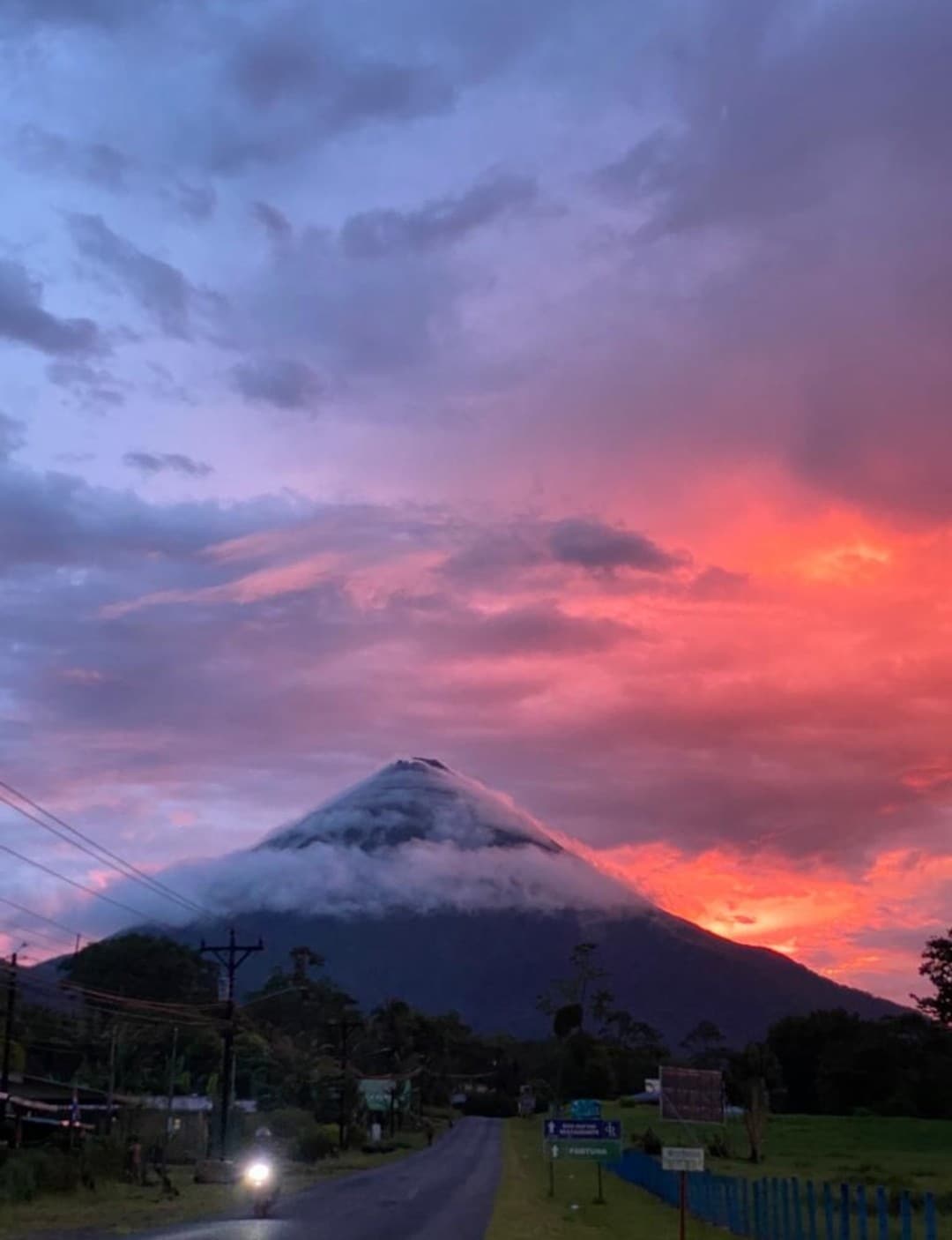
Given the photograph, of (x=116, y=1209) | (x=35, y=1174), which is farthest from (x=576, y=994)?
(x=116, y=1209)

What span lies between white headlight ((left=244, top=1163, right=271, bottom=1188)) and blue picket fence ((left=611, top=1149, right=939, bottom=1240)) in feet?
40.6

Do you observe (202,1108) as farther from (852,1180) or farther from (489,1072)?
(489,1072)

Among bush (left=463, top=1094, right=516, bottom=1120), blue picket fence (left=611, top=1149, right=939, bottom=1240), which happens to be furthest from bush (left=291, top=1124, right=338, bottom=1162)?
bush (left=463, top=1094, right=516, bottom=1120)

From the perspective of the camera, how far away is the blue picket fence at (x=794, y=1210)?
24.2 m

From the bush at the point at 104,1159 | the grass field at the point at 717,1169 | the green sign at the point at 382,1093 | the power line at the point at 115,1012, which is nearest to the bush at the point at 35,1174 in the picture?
the bush at the point at 104,1159

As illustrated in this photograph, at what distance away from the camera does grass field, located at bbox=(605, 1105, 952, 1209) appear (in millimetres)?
58125

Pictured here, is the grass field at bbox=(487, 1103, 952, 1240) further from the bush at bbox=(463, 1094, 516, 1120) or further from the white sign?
the bush at bbox=(463, 1094, 516, 1120)

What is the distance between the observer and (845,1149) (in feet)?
267

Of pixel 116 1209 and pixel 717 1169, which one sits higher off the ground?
pixel 116 1209

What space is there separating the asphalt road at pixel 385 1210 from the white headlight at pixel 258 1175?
1057 mm

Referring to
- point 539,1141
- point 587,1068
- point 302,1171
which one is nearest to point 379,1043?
point 587,1068

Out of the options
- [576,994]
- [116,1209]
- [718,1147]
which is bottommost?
[718,1147]

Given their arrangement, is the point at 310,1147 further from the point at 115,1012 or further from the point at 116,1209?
the point at 116,1209

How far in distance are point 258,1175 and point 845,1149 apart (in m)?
53.3
